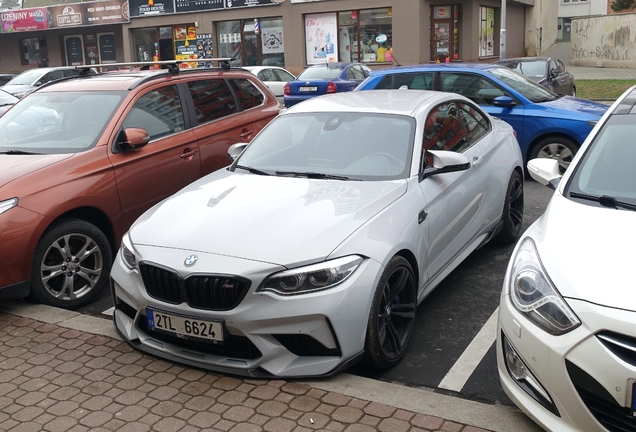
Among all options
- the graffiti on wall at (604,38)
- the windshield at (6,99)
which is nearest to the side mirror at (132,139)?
the windshield at (6,99)

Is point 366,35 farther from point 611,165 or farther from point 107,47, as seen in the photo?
point 611,165

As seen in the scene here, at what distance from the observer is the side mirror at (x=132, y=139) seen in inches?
229

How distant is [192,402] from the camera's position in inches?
147

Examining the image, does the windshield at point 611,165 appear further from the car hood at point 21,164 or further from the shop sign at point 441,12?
the shop sign at point 441,12

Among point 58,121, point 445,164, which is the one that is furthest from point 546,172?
point 58,121

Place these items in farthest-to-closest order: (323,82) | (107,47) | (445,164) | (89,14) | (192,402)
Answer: (107,47), (89,14), (323,82), (445,164), (192,402)

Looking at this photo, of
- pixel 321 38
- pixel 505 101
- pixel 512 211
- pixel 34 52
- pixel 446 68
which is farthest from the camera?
pixel 34 52

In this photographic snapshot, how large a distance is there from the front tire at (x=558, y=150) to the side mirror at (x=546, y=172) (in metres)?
4.69

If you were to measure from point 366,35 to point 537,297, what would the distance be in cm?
2644

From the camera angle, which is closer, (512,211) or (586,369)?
(586,369)

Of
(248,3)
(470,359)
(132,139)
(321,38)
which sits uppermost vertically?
(248,3)

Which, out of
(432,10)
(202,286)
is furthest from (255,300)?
(432,10)

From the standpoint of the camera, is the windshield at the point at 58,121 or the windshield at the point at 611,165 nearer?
the windshield at the point at 611,165

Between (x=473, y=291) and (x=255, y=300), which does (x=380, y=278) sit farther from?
(x=473, y=291)
